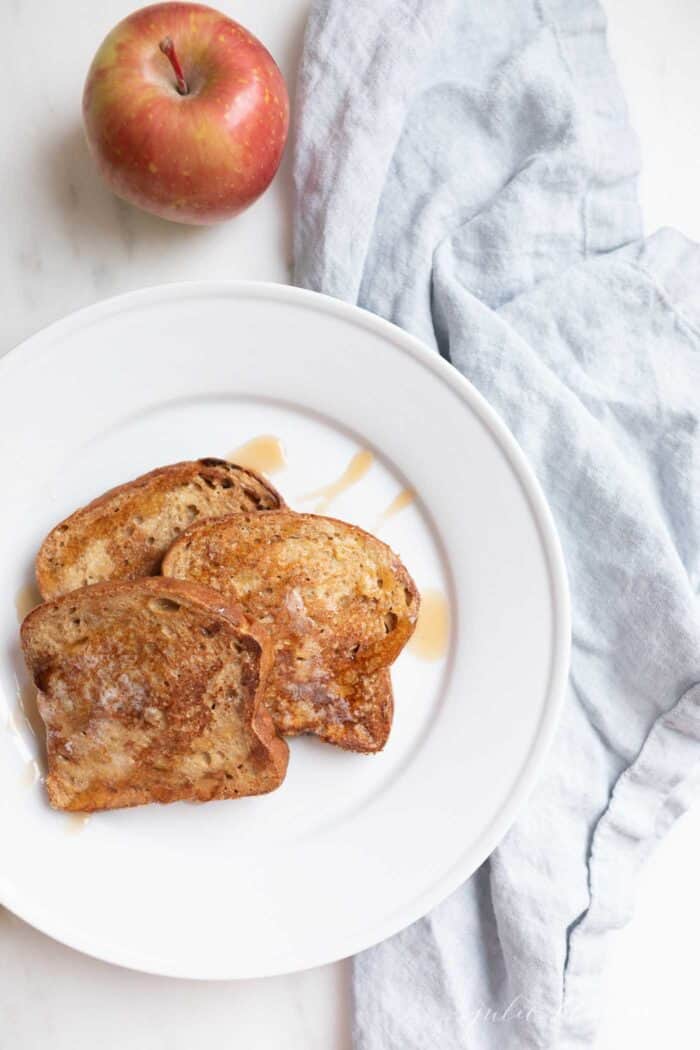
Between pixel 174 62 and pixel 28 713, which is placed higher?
pixel 174 62

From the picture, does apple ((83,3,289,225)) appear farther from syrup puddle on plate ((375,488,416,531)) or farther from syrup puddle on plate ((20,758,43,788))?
syrup puddle on plate ((20,758,43,788))

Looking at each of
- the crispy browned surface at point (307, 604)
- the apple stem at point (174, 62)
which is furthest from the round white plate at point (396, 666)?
the apple stem at point (174, 62)

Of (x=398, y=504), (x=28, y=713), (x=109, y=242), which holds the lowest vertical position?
(x=28, y=713)

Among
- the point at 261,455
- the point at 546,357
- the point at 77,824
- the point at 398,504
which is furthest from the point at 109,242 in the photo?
the point at 77,824

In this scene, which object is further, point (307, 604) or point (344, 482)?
point (344, 482)

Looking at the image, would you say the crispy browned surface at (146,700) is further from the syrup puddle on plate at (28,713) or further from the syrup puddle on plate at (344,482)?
the syrup puddle on plate at (344,482)

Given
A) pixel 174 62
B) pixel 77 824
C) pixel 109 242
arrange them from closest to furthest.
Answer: pixel 174 62, pixel 77 824, pixel 109 242

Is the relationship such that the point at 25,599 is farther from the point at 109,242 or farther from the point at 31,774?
the point at 109,242

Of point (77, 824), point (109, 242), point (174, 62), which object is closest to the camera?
point (174, 62)
